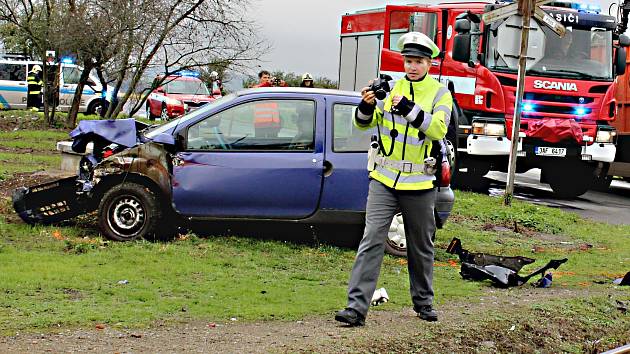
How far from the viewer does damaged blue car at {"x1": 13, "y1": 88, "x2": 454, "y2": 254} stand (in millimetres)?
10055

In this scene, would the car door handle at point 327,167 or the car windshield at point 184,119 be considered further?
the car windshield at point 184,119

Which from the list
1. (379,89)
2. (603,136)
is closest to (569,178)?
(603,136)

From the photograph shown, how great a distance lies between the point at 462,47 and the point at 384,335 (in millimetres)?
11484

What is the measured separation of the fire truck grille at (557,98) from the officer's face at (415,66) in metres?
11.3

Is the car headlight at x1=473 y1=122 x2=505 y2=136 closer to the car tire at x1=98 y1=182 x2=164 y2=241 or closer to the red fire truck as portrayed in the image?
the red fire truck

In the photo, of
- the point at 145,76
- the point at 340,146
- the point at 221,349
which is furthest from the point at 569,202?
the point at 221,349

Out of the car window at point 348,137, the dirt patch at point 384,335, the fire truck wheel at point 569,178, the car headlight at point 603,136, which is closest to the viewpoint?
the dirt patch at point 384,335

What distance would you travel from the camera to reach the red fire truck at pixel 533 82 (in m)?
17.8

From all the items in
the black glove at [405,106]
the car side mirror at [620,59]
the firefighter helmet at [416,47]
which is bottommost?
the black glove at [405,106]

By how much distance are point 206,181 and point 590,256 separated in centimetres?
471

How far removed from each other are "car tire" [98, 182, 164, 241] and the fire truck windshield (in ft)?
30.4

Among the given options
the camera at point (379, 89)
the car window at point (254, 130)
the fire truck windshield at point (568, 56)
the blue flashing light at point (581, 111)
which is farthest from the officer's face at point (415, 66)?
the blue flashing light at point (581, 111)

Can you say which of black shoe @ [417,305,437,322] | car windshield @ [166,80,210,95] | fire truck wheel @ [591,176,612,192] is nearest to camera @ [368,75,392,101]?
black shoe @ [417,305,437,322]

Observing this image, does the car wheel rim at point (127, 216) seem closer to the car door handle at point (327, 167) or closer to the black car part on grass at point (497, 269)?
the car door handle at point (327, 167)
